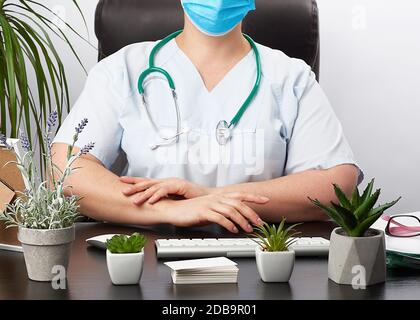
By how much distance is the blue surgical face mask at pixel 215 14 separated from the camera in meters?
1.79

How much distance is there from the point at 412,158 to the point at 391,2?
0.54m

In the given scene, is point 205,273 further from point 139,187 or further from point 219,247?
point 139,187

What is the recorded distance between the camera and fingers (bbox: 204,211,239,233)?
1.39m

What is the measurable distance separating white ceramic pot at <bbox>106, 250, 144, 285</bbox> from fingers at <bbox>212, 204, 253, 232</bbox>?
0.40 m

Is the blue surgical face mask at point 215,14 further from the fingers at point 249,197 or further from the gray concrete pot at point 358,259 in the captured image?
the gray concrete pot at point 358,259

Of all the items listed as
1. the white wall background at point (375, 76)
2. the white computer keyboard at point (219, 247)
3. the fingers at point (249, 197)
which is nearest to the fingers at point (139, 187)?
the fingers at point (249, 197)

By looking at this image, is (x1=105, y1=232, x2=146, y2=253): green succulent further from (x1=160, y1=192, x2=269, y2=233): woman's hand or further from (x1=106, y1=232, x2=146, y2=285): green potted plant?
(x1=160, y1=192, x2=269, y2=233): woman's hand

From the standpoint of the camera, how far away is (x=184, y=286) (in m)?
1.02

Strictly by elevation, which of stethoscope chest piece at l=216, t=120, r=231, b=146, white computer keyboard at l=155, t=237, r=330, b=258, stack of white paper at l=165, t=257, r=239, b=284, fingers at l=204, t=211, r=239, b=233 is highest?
stethoscope chest piece at l=216, t=120, r=231, b=146

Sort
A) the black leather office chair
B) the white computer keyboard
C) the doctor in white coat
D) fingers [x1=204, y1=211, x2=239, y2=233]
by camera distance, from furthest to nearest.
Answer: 1. the black leather office chair
2. the doctor in white coat
3. fingers [x1=204, y1=211, x2=239, y2=233]
4. the white computer keyboard

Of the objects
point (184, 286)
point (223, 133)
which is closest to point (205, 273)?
point (184, 286)

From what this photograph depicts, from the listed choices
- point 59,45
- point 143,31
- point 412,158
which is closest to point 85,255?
point 143,31

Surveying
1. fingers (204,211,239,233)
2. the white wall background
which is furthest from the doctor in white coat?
the white wall background

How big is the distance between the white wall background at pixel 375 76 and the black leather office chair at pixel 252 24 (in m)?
0.57
